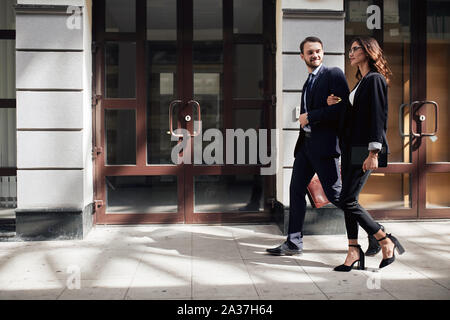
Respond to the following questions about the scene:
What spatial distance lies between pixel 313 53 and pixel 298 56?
3.85ft

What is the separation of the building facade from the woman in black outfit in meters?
1.53

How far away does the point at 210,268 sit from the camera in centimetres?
394

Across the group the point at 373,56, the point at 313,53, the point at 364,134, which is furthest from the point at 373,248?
the point at 313,53

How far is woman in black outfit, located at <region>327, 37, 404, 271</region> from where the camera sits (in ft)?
11.8

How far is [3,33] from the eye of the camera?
5.36 metres

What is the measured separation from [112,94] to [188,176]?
1.41 meters

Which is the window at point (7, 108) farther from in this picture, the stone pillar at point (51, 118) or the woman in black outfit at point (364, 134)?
the woman in black outfit at point (364, 134)

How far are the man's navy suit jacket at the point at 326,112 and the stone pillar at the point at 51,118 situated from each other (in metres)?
2.68

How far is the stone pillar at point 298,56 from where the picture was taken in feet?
17.3
